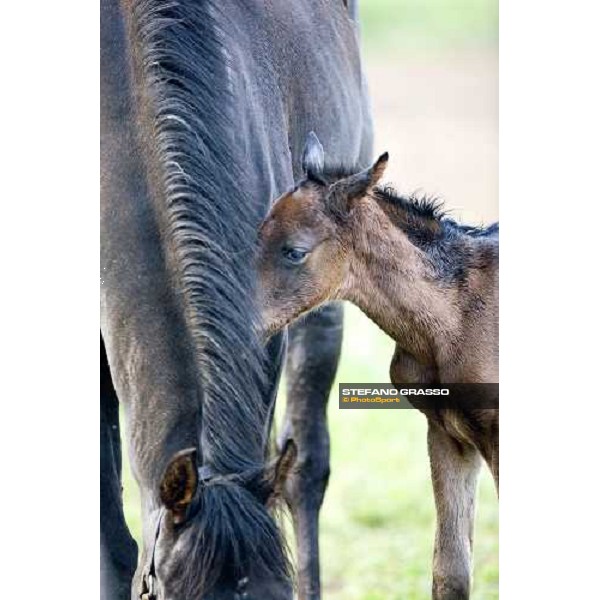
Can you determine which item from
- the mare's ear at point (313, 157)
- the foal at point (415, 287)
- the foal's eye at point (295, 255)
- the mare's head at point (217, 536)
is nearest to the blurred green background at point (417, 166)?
the foal at point (415, 287)

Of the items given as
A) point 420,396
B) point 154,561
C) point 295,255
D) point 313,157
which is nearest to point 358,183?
point 313,157

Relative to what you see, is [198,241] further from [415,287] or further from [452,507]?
[452,507]

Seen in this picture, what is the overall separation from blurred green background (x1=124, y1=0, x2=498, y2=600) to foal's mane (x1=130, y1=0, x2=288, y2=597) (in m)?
0.67

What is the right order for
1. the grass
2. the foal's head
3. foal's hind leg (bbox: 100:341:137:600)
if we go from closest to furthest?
the foal's head, foal's hind leg (bbox: 100:341:137:600), the grass

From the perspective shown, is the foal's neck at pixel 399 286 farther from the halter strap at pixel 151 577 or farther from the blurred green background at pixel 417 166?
the halter strap at pixel 151 577

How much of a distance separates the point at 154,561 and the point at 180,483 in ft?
0.75

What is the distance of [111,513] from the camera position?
13.2 feet

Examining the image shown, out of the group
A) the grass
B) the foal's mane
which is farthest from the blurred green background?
the foal's mane

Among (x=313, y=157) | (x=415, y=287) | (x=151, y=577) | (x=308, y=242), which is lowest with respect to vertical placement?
(x=151, y=577)

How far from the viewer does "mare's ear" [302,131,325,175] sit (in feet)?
12.2

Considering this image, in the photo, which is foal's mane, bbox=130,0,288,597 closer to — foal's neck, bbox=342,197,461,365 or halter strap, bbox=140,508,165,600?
halter strap, bbox=140,508,165,600

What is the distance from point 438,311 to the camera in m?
3.87
